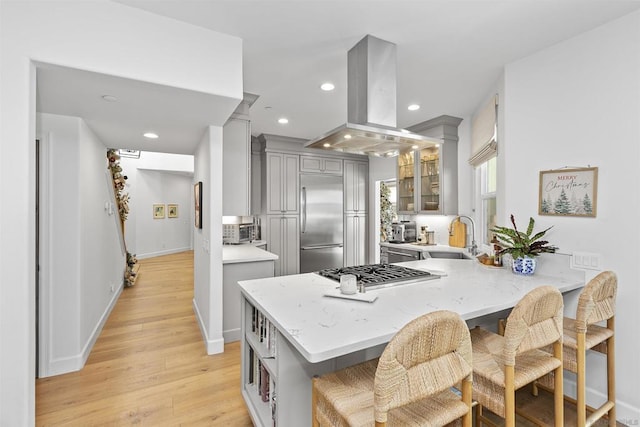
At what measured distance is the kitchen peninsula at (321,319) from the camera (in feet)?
4.25

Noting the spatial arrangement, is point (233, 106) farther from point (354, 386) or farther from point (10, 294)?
point (354, 386)

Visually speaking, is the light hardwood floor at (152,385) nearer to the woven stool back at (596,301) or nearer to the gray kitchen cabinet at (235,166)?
the woven stool back at (596,301)

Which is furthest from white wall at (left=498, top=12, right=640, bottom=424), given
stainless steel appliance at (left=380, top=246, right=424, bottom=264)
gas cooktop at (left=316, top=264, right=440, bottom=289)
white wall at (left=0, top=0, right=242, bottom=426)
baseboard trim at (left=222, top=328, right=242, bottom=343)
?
baseboard trim at (left=222, top=328, right=242, bottom=343)

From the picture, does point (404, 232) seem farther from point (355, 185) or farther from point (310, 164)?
point (310, 164)

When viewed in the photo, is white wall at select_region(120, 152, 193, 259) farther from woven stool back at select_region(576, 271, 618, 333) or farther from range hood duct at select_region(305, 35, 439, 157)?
Answer: woven stool back at select_region(576, 271, 618, 333)

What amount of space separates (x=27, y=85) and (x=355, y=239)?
4.93 metres

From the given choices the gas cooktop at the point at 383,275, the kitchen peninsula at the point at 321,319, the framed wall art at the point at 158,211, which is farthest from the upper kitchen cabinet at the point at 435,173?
the framed wall art at the point at 158,211

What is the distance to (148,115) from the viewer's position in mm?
2559

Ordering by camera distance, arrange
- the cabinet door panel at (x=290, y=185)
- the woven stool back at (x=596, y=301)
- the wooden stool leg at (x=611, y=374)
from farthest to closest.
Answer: the cabinet door panel at (x=290, y=185), the wooden stool leg at (x=611, y=374), the woven stool back at (x=596, y=301)

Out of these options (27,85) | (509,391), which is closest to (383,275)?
(509,391)

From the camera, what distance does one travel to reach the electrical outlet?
6.93 ft

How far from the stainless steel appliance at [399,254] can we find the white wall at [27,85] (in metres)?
3.52

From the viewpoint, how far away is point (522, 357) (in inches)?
63.4

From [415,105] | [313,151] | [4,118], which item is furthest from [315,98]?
[4,118]
